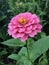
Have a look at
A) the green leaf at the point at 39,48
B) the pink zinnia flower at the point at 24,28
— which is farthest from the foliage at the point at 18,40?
the pink zinnia flower at the point at 24,28

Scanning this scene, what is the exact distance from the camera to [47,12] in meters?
2.76

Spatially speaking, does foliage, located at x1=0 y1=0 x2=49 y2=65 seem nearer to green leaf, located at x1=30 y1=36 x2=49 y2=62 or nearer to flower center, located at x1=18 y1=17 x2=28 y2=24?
green leaf, located at x1=30 y1=36 x2=49 y2=62

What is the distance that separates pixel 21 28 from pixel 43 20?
90 cm

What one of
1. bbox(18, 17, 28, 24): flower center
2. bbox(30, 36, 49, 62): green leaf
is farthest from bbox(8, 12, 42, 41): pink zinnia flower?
bbox(30, 36, 49, 62): green leaf

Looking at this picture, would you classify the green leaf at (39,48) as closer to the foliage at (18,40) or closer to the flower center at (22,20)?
the foliage at (18,40)

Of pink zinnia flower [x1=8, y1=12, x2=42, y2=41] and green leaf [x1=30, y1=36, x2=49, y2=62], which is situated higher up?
pink zinnia flower [x1=8, y1=12, x2=42, y2=41]

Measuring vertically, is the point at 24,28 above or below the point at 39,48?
above

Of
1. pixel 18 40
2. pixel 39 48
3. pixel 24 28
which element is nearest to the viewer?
pixel 24 28

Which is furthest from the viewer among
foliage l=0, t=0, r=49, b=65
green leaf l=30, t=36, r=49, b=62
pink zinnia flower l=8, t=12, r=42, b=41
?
foliage l=0, t=0, r=49, b=65

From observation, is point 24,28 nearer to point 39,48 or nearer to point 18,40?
point 39,48

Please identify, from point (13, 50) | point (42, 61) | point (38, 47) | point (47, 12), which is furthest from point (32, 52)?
point (47, 12)

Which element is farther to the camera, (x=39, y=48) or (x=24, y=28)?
(x=39, y=48)

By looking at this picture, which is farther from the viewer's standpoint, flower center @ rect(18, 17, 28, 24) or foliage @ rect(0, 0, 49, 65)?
foliage @ rect(0, 0, 49, 65)

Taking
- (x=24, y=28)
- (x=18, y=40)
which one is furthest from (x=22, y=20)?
(x=18, y=40)
